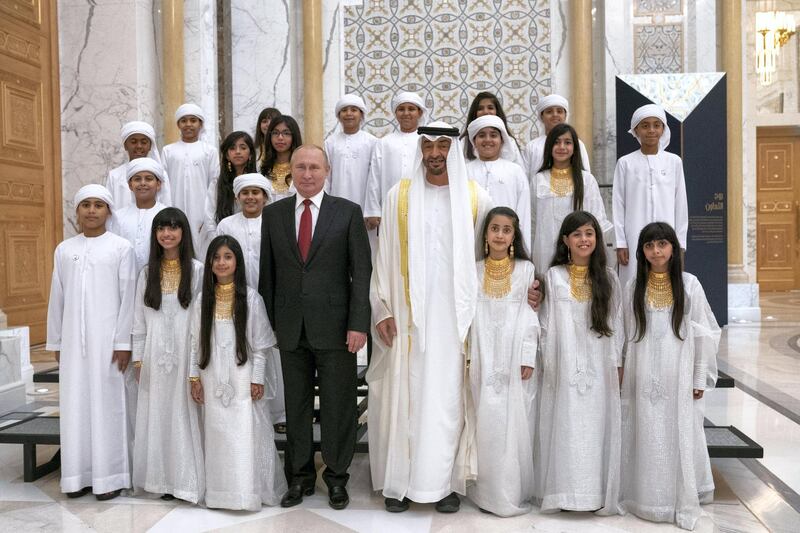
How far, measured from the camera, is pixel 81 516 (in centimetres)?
339

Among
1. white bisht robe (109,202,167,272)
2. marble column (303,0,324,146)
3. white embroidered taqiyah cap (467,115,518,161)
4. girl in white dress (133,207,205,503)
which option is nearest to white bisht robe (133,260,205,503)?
girl in white dress (133,207,205,503)

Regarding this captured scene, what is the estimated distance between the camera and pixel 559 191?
4.33 metres

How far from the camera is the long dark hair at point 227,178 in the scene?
15.0ft

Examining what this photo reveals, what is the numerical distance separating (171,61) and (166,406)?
195 inches

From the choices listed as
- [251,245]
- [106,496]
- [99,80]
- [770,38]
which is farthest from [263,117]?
[770,38]

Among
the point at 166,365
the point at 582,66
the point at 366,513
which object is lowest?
the point at 366,513

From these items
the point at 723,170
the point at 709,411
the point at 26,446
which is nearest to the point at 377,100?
the point at 723,170

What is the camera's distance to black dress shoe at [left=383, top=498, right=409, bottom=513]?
335cm

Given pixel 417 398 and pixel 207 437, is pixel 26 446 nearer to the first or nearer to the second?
pixel 207 437

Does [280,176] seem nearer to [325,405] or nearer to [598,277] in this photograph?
[325,405]

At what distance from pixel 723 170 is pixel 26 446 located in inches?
267

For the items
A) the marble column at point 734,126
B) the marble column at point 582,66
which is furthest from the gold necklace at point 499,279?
the marble column at point 734,126

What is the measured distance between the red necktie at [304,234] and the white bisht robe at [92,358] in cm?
93

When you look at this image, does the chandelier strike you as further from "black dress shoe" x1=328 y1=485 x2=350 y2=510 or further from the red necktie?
"black dress shoe" x1=328 y1=485 x2=350 y2=510
